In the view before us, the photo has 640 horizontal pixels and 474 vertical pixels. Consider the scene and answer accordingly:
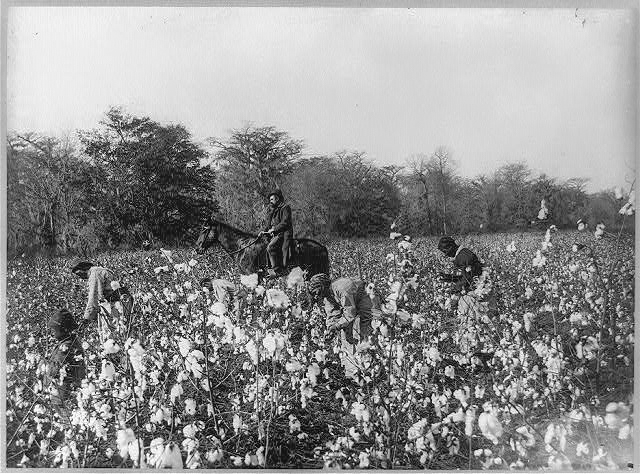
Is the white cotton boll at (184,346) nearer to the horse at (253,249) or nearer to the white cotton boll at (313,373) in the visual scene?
the horse at (253,249)

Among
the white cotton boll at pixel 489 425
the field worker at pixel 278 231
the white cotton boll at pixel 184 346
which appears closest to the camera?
the white cotton boll at pixel 489 425

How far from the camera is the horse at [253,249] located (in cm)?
414

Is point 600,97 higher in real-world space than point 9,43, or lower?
lower

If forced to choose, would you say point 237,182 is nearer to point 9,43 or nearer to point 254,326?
point 254,326

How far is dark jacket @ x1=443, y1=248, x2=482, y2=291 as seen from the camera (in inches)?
163

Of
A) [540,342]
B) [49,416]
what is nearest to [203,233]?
[49,416]

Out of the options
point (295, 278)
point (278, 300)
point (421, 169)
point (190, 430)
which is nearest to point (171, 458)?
point (190, 430)

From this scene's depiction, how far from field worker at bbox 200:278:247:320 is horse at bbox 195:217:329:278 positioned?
0.44ft

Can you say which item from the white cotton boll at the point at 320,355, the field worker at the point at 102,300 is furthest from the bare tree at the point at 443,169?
the field worker at the point at 102,300

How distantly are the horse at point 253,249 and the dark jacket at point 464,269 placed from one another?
792 millimetres

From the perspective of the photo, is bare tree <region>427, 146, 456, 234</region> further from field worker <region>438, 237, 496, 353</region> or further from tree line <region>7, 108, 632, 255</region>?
field worker <region>438, 237, 496, 353</region>

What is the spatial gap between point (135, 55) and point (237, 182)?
995mm

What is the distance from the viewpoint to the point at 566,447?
4.07 metres

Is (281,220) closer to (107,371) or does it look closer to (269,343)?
(269,343)
